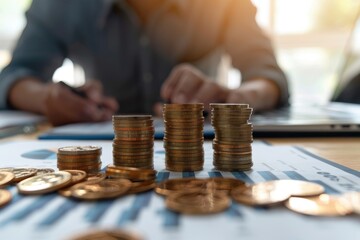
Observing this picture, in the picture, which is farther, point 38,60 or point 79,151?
point 38,60

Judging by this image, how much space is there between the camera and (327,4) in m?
2.76

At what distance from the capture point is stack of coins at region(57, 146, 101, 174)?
51 cm

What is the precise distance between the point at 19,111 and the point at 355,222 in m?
1.24

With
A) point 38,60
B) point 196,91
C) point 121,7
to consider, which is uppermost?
point 121,7

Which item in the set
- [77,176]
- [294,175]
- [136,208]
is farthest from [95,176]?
[294,175]

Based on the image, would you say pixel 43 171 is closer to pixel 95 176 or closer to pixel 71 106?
pixel 95 176

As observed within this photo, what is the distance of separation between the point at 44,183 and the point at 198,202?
168 millimetres

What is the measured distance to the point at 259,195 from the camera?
15.0 inches

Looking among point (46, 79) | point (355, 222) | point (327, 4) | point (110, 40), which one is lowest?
point (355, 222)

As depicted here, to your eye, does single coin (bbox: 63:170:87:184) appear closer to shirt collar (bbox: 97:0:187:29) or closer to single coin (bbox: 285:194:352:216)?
single coin (bbox: 285:194:352:216)

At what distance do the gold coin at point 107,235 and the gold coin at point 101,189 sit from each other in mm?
93

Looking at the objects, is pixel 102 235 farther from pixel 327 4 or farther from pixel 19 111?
pixel 327 4

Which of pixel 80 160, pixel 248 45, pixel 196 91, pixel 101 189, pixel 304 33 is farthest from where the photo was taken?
pixel 304 33

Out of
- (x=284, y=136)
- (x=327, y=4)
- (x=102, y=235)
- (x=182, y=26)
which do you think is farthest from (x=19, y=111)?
(x=327, y=4)
